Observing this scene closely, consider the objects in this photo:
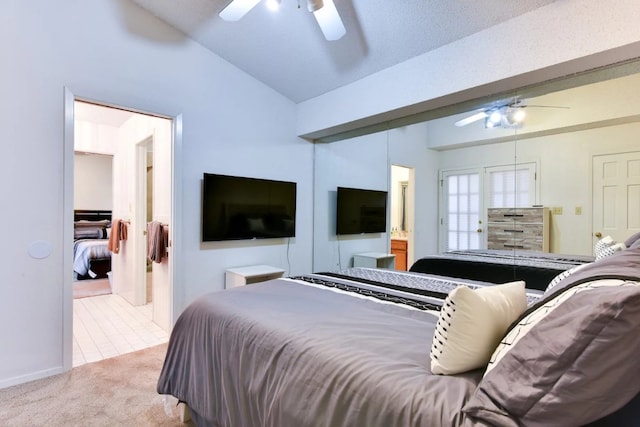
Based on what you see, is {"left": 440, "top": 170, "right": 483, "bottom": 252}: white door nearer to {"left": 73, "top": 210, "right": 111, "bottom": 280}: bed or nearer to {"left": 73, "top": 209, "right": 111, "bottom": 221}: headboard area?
{"left": 73, "top": 210, "right": 111, "bottom": 280}: bed

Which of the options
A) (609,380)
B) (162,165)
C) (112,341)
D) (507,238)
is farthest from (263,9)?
(112,341)

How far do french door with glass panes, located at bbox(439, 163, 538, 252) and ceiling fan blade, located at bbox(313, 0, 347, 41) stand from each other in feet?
5.85

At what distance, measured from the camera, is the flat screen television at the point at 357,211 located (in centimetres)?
407

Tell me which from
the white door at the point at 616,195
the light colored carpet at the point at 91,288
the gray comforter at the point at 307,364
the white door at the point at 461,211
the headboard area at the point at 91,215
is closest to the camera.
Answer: the gray comforter at the point at 307,364

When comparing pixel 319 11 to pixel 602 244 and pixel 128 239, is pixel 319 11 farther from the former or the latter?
pixel 128 239

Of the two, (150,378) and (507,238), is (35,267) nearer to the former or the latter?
(150,378)

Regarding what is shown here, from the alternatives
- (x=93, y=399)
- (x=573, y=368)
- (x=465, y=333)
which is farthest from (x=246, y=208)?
(x=573, y=368)

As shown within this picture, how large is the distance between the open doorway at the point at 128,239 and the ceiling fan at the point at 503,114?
9.36 ft

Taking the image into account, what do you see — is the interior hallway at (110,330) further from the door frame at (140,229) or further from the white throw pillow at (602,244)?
the white throw pillow at (602,244)

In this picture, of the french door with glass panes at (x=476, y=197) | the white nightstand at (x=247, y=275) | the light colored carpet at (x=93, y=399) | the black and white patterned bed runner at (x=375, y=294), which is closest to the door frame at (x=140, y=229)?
the white nightstand at (x=247, y=275)

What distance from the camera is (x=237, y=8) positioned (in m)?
2.16

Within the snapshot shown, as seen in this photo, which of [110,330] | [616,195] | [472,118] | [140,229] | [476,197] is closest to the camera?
[616,195]

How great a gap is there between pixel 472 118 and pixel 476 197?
720 mm

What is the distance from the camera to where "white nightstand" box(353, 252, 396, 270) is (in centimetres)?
387
